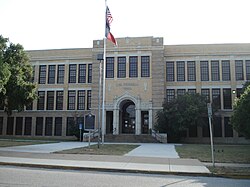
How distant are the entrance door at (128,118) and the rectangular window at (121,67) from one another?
4.60m

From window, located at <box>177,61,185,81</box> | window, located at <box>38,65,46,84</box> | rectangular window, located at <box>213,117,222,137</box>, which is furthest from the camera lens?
window, located at <box>38,65,46,84</box>

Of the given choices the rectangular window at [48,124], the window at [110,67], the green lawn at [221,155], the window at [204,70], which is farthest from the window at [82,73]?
the green lawn at [221,155]

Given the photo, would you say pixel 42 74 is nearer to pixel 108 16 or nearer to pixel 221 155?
pixel 108 16

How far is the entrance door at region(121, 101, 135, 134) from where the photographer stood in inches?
1679

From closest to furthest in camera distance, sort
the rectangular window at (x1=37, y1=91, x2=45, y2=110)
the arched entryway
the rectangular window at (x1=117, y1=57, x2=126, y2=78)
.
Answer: the rectangular window at (x1=117, y1=57, x2=126, y2=78), the arched entryway, the rectangular window at (x1=37, y1=91, x2=45, y2=110)

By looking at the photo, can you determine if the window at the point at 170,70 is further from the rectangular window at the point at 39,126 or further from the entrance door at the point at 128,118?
the rectangular window at the point at 39,126

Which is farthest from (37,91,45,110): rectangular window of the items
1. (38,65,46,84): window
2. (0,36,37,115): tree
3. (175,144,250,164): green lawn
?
(175,144,250,164): green lawn

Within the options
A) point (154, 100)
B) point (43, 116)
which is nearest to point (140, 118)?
point (154, 100)

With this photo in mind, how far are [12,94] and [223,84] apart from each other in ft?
92.4

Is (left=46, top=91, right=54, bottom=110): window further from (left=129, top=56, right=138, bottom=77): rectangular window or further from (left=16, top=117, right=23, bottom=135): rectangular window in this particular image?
(left=129, top=56, right=138, bottom=77): rectangular window

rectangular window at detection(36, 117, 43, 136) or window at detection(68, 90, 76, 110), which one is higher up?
window at detection(68, 90, 76, 110)

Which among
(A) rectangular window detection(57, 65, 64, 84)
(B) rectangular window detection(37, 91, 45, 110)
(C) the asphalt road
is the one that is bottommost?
(C) the asphalt road

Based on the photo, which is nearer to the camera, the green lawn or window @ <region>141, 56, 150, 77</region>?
the green lawn

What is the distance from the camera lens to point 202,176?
403 inches
